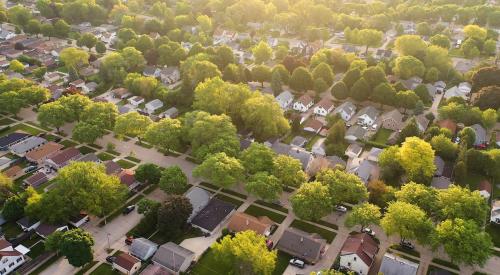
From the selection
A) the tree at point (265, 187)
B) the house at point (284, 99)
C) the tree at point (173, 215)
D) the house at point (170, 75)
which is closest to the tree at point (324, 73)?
the house at point (284, 99)

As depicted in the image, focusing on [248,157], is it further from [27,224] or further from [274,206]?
[27,224]

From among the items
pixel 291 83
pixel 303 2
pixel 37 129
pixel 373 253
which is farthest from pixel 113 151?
pixel 303 2

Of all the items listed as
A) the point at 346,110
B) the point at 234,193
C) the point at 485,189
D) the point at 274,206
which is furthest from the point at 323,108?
the point at 485,189

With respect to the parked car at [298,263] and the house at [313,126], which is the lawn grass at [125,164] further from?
A: the parked car at [298,263]

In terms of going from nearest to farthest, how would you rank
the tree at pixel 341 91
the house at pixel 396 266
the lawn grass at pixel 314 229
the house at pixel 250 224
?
the house at pixel 396 266 < the house at pixel 250 224 < the lawn grass at pixel 314 229 < the tree at pixel 341 91

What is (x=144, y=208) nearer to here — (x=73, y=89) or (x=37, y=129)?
(x=37, y=129)

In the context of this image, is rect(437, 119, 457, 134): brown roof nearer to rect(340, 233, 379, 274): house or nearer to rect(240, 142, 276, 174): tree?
rect(240, 142, 276, 174): tree
